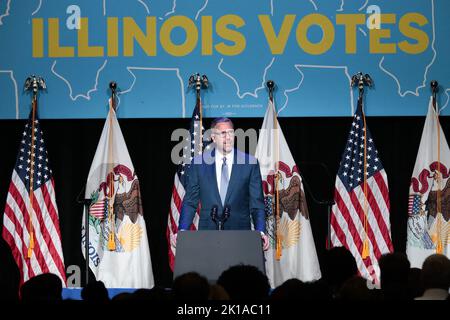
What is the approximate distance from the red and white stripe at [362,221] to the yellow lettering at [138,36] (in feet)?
7.52

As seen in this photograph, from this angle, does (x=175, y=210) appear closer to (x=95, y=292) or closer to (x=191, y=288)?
(x=95, y=292)

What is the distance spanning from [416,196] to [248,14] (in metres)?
2.44

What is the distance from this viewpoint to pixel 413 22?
7.72m

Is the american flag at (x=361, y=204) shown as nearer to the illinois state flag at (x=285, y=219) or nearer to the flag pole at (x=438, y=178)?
the illinois state flag at (x=285, y=219)

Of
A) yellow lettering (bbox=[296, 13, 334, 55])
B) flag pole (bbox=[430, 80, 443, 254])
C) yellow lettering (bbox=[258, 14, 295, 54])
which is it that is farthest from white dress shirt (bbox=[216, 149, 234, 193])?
flag pole (bbox=[430, 80, 443, 254])

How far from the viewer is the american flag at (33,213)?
24.5ft

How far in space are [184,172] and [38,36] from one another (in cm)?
207

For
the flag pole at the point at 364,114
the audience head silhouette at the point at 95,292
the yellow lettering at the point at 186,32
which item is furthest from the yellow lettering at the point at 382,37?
the audience head silhouette at the point at 95,292

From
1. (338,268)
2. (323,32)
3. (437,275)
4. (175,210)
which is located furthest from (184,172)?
(437,275)

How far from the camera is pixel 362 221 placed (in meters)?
7.40

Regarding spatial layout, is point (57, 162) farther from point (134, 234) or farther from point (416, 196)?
point (416, 196)

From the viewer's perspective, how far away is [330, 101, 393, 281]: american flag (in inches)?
289
